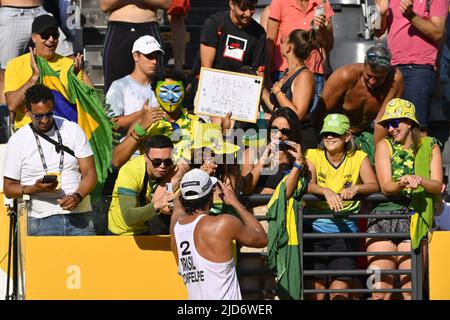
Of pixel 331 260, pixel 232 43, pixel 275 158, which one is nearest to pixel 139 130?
pixel 275 158

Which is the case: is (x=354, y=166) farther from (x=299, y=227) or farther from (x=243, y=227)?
(x=243, y=227)

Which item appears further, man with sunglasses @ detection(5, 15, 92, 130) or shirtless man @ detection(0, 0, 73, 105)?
shirtless man @ detection(0, 0, 73, 105)

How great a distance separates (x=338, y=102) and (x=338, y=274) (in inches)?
82.2

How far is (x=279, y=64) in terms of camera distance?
12461 millimetres

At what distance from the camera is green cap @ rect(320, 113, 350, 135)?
10703mm

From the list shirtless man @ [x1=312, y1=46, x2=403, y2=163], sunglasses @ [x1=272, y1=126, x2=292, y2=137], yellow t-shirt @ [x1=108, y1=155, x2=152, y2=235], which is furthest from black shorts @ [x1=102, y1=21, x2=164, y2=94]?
sunglasses @ [x1=272, y1=126, x2=292, y2=137]

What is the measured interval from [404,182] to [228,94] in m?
1.87

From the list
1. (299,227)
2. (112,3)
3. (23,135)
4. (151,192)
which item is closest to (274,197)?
(299,227)

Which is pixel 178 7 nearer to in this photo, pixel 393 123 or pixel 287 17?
pixel 287 17

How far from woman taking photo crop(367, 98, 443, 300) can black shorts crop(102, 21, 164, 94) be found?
2.66 metres

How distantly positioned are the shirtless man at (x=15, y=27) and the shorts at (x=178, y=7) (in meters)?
1.35

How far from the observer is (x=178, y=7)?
41.6ft

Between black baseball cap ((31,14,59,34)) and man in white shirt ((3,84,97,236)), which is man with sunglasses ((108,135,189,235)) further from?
black baseball cap ((31,14,59,34))

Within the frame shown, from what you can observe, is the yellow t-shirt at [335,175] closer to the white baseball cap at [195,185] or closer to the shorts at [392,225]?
the shorts at [392,225]
